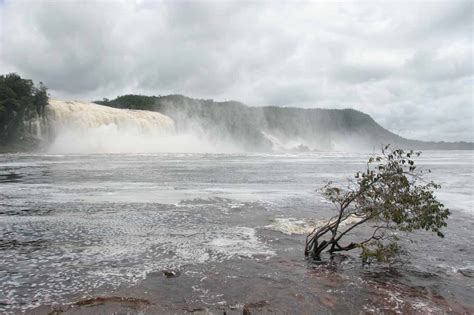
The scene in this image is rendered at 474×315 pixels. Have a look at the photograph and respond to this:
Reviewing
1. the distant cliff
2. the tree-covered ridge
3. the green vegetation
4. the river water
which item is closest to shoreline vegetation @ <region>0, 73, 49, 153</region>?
the tree-covered ridge

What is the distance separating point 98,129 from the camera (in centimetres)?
7275

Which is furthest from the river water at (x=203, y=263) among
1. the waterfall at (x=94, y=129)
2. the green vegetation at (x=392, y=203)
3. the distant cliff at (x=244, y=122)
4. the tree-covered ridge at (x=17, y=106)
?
the distant cliff at (x=244, y=122)

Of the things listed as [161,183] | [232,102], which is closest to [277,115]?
[232,102]

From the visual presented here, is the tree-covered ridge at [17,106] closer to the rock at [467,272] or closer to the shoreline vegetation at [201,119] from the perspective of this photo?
the shoreline vegetation at [201,119]

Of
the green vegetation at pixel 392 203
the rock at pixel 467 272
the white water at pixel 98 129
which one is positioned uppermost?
the white water at pixel 98 129

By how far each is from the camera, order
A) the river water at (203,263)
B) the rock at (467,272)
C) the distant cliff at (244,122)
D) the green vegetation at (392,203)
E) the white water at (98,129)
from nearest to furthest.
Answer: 1. the river water at (203,263)
2. the rock at (467,272)
3. the green vegetation at (392,203)
4. the white water at (98,129)
5. the distant cliff at (244,122)

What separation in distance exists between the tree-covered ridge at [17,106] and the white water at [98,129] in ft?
9.70

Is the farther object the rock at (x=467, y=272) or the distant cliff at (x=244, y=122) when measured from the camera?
the distant cliff at (x=244, y=122)

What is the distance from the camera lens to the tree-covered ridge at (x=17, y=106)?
71.7 meters

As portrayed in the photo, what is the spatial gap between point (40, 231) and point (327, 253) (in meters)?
8.06

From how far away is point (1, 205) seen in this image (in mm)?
15859

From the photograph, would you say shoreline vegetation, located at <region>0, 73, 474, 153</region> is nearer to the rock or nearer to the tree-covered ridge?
the tree-covered ridge

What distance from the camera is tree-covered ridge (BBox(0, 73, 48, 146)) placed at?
7169 centimetres

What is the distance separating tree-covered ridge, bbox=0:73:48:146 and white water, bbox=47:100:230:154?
9.70ft
